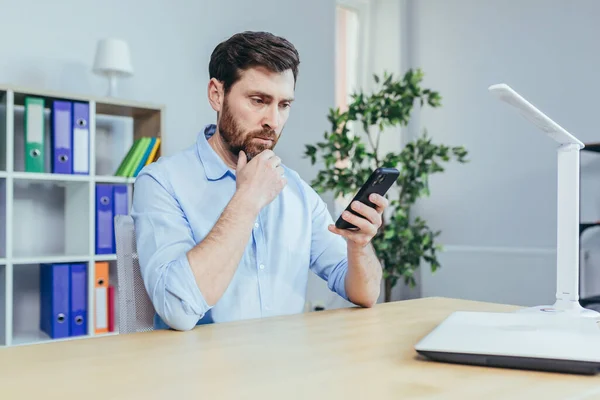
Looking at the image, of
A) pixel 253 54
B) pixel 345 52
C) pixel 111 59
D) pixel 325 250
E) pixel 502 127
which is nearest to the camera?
pixel 253 54

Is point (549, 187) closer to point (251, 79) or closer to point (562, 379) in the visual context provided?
point (251, 79)

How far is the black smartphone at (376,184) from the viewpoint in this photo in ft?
3.69

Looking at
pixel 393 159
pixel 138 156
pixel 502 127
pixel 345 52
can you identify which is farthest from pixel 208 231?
pixel 345 52

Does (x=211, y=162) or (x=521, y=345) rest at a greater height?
(x=211, y=162)

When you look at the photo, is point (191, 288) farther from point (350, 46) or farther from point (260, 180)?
point (350, 46)

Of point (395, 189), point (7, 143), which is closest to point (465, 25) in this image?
point (395, 189)

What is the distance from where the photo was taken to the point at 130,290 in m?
1.27

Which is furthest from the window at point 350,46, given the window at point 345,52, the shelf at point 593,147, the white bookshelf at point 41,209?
the white bookshelf at point 41,209

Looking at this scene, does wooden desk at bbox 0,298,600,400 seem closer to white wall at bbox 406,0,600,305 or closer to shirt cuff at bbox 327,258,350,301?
shirt cuff at bbox 327,258,350,301

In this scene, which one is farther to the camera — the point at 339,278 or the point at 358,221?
the point at 339,278

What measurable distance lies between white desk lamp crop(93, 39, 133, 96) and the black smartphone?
1776 millimetres

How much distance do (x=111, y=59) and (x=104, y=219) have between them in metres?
0.69

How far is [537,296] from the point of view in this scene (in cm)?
366

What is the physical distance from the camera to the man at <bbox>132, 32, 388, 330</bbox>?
1229 mm
